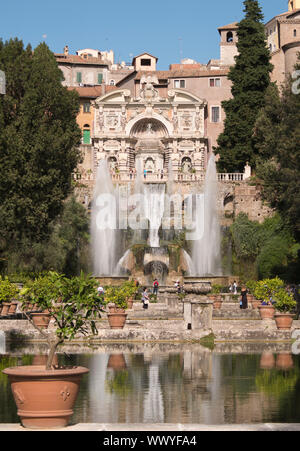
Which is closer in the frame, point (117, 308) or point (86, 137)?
point (117, 308)

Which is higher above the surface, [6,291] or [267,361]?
[6,291]

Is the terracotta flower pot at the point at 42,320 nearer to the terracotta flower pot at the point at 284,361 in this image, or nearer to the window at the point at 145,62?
the terracotta flower pot at the point at 284,361

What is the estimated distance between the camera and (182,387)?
1404 cm

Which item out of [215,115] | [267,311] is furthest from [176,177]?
[267,311]

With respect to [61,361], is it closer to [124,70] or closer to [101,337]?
[101,337]

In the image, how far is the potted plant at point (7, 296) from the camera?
28.2m

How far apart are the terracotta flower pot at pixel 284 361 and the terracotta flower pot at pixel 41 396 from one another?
321 inches

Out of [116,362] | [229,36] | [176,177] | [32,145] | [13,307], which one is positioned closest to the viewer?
[116,362]

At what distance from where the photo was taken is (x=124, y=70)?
3895 inches

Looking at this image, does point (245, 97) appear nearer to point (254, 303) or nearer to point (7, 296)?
point (254, 303)

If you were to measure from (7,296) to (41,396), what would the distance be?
19.7 m

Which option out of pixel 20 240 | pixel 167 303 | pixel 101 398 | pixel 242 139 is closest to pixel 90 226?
pixel 242 139

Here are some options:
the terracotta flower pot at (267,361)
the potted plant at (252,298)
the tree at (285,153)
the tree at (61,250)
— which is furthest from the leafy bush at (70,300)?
the tree at (61,250)
